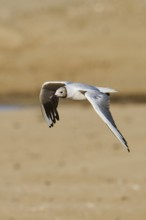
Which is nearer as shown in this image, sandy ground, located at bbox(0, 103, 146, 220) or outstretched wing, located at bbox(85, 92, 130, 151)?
outstretched wing, located at bbox(85, 92, 130, 151)

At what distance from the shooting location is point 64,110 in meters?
20.5

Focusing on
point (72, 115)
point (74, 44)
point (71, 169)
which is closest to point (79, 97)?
point (71, 169)

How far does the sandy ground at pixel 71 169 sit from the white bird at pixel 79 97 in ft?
5.72

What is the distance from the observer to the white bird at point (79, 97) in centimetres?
967

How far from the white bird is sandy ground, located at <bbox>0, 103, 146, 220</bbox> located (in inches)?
68.6

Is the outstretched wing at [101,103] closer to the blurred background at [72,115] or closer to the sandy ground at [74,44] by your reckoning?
the blurred background at [72,115]

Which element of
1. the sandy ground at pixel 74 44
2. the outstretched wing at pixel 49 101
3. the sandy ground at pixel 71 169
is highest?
the outstretched wing at pixel 49 101

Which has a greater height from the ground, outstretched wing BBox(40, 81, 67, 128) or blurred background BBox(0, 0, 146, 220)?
outstretched wing BBox(40, 81, 67, 128)

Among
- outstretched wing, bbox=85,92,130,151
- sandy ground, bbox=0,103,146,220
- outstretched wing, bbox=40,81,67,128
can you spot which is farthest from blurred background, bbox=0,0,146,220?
outstretched wing, bbox=85,92,130,151

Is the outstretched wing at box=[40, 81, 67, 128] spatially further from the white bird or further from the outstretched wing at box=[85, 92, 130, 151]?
the outstretched wing at box=[85, 92, 130, 151]

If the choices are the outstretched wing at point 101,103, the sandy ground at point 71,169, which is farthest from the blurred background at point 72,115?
the outstretched wing at point 101,103

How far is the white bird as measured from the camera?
9.67 metres

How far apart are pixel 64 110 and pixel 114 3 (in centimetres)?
873

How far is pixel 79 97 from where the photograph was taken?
33.4 ft
